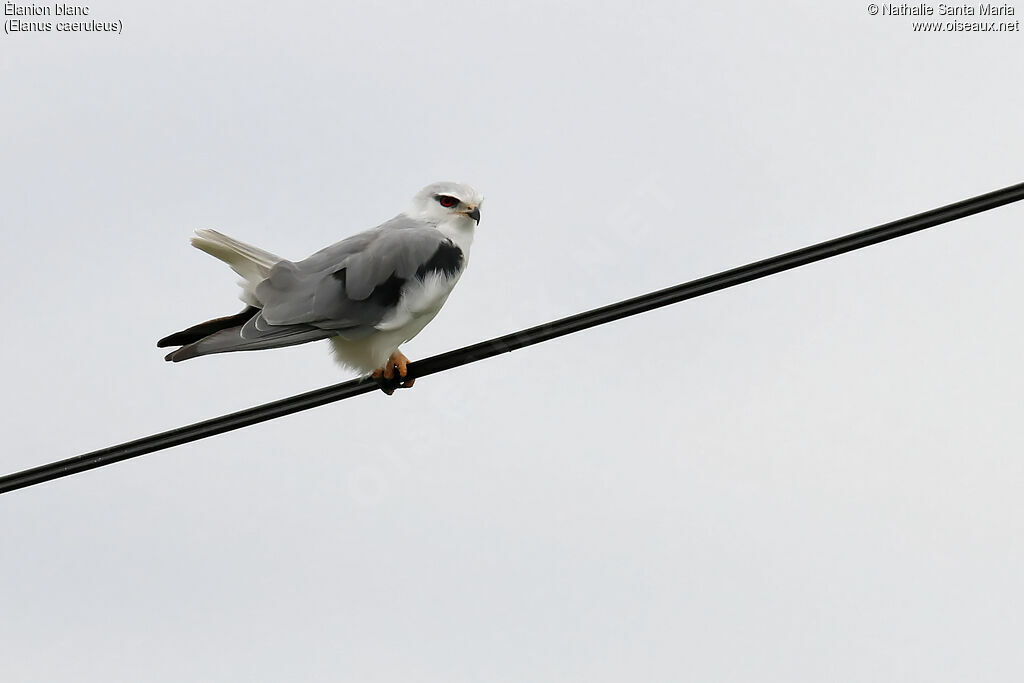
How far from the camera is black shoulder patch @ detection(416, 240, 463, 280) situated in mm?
9039

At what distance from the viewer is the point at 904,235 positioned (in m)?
6.76

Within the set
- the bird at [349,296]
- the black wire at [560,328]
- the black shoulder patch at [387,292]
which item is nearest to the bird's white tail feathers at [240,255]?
the bird at [349,296]

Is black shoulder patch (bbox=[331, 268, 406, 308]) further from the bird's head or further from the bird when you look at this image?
the bird's head

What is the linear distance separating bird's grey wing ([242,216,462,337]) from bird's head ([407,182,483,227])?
41cm

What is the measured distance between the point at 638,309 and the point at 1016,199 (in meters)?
1.79

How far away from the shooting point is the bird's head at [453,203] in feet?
31.1

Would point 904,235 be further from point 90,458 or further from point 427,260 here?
point 90,458

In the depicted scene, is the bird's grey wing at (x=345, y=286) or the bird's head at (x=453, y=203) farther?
the bird's head at (x=453, y=203)

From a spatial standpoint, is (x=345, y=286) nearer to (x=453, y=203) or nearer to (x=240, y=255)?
(x=240, y=255)

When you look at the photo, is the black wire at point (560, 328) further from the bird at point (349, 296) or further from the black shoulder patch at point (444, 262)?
the black shoulder patch at point (444, 262)

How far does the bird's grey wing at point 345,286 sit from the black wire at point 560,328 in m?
1.32

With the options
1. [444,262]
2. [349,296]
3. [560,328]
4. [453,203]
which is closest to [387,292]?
[349,296]

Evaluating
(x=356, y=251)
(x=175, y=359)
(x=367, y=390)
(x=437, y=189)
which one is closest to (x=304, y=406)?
(x=367, y=390)

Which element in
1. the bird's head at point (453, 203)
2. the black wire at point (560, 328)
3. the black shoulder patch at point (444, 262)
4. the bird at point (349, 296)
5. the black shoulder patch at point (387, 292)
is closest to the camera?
the black wire at point (560, 328)
